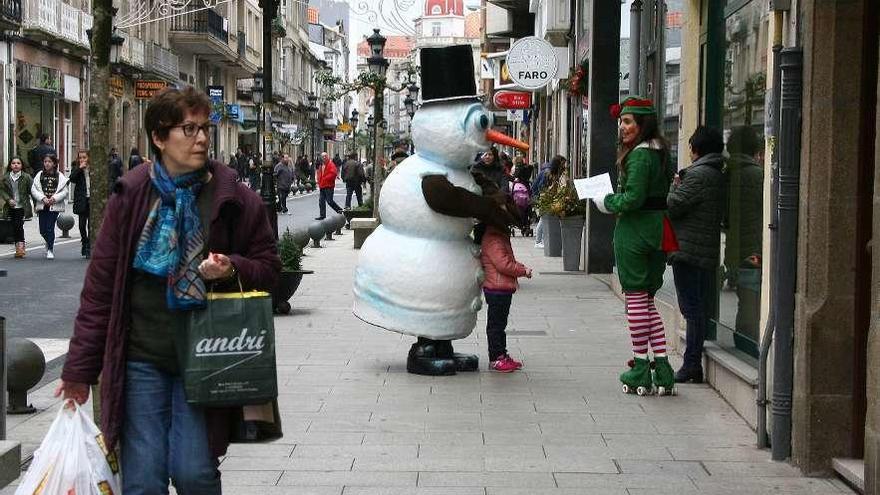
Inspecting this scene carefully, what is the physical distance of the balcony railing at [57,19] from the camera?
38938mm

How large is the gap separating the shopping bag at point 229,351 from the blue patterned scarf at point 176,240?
70mm

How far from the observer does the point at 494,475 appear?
664cm

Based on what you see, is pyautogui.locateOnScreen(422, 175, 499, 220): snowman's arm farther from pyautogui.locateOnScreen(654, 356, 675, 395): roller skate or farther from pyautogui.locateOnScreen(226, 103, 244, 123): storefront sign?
pyautogui.locateOnScreen(226, 103, 244, 123): storefront sign

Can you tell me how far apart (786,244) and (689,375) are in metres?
2.85

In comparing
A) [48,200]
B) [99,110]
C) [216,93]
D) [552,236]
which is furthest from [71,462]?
[216,93]

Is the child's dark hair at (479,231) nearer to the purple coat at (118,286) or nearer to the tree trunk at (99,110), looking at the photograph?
the tree trunk at (99,110)

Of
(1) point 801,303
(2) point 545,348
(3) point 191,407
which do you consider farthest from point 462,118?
(3) point 191,407

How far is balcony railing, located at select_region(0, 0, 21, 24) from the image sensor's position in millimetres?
35531

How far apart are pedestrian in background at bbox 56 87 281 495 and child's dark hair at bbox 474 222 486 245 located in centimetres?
537

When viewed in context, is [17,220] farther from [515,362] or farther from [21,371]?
[21,371]

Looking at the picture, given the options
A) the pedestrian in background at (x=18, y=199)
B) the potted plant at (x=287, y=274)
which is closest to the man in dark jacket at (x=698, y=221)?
the potted plant at (x=287, y=274)

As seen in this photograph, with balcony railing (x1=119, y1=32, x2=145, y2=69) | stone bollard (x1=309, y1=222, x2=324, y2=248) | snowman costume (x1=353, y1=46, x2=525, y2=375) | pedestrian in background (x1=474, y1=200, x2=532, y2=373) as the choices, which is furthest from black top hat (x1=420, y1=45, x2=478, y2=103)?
balcony railing (x1=119, y1=32, x2=145, y2=69)

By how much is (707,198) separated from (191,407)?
5.33m

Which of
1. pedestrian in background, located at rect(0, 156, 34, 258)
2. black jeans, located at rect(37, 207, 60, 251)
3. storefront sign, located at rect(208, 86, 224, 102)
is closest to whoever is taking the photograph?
black jeans, located at rect(37, 207, 60, 251)
